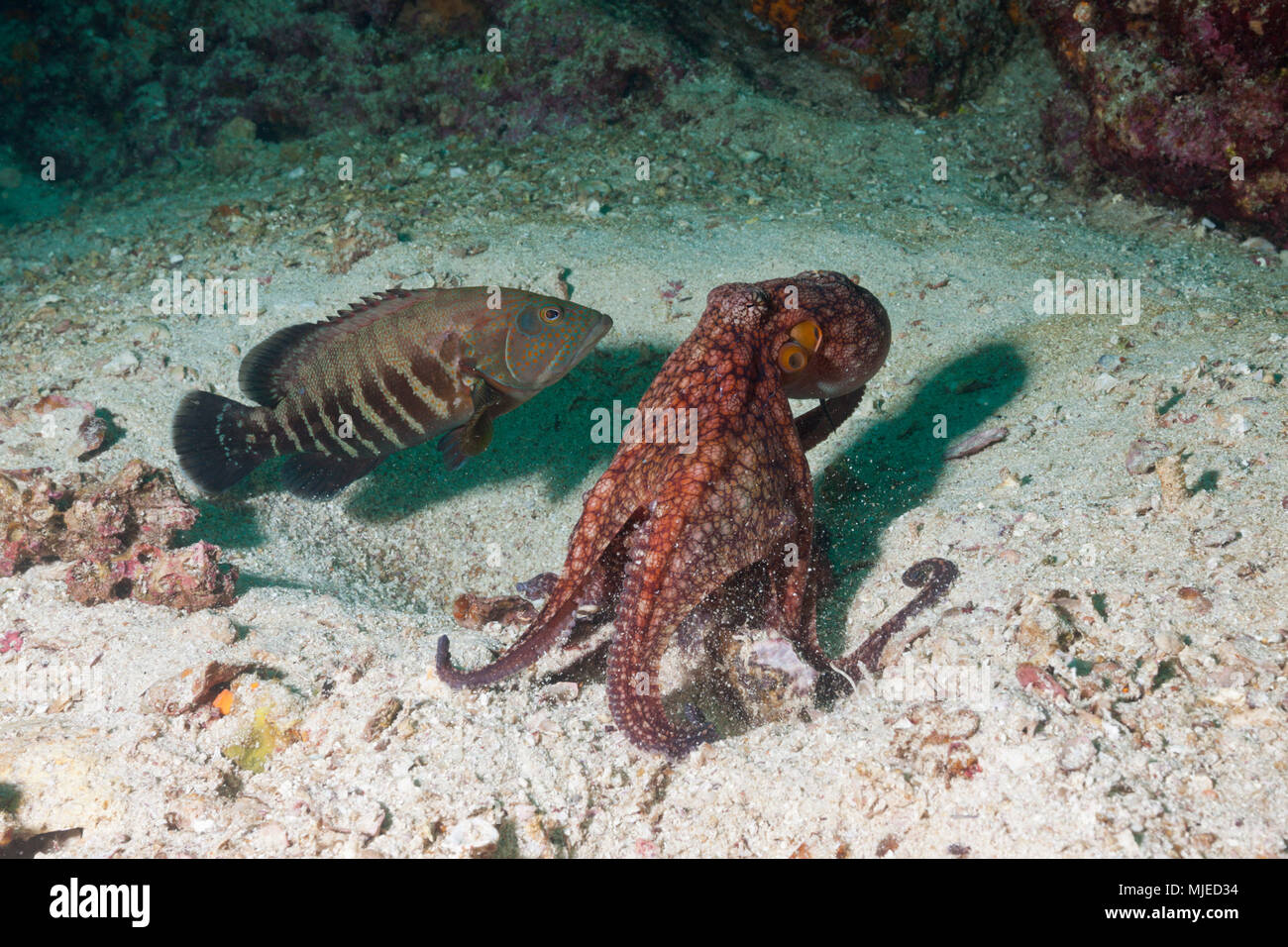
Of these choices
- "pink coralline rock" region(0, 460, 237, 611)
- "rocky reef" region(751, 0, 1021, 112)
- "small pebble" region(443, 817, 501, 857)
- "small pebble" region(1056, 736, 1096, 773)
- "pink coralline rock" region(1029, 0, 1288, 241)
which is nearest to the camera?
"small pebble" region(1056, 736, 1096, 773)

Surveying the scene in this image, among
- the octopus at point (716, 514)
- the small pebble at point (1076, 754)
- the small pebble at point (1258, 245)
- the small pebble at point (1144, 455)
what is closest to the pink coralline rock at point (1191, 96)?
the small pebble at point (1258, 245)

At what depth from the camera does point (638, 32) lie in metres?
8.39

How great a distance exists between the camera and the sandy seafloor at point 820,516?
2424 mm

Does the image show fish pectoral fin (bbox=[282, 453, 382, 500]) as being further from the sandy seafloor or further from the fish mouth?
the fish mouth

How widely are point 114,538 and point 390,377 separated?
1.77 metres

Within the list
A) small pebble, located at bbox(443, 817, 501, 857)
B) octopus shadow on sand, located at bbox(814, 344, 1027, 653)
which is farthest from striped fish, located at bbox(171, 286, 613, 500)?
→ small pebble, located at bbox(443, 817, 501, 857)

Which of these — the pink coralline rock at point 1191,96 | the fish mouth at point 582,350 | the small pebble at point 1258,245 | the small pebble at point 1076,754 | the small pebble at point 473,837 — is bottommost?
the small pebble at point 473,837

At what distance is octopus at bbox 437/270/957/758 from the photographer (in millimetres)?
2650

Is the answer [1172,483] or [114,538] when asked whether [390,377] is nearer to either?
[114,538]

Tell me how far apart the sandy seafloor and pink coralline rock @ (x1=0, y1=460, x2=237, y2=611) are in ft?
0.45

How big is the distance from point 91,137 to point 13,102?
1573 millimetres

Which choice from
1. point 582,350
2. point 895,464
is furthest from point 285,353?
point 895,464

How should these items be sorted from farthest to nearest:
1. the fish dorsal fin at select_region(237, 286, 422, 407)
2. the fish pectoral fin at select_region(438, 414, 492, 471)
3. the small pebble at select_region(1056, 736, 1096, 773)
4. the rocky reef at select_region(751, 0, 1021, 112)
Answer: the rocky reef at select_region(751, 0, 1021, 112), the fish dorsal fin at select_region(237, 286, 422, 407), the fish pectoral fin at select_region(438, 414, 492, 471), the small pebble at select_region(1056, 736, 1096, 773)

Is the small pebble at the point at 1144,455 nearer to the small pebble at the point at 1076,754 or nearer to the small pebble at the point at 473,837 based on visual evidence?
the small pebble at the point at 1076,754
